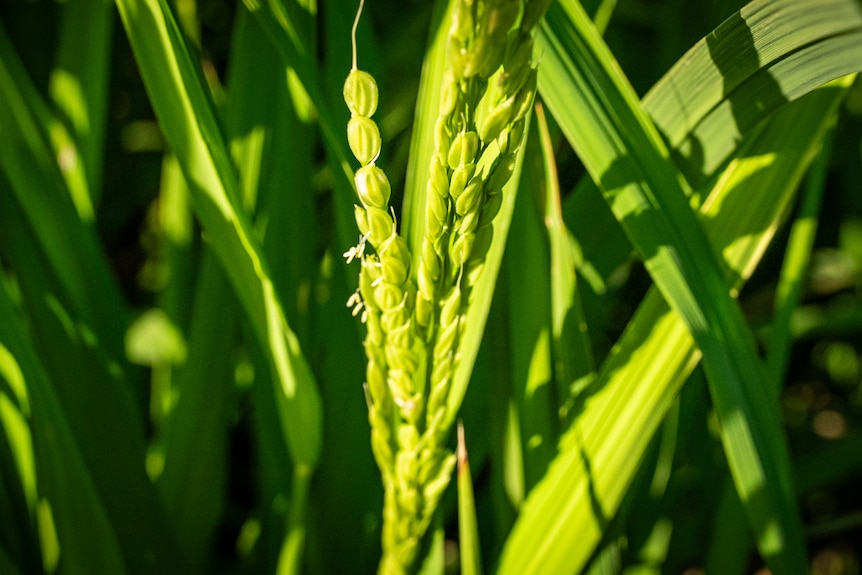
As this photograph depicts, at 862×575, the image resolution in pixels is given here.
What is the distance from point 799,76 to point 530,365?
1.22ft

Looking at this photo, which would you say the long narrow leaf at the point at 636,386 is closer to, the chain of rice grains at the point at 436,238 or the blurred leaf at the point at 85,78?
the chain of rice grains at the point at 436,238

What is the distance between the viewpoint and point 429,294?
42 centimetres

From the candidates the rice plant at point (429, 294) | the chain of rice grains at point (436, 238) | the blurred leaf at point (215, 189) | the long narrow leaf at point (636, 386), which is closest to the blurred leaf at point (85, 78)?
the rice plant at point (429, 294)

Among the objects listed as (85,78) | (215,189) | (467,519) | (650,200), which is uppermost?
(85,78)

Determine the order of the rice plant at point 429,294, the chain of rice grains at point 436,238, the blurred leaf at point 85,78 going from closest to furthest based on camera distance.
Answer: the chain of rice grains at point 436,238
the rice plant at point 429,294
the blurred leaf at point 85,78

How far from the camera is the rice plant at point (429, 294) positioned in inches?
18.2

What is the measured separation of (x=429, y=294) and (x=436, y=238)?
0.05 m

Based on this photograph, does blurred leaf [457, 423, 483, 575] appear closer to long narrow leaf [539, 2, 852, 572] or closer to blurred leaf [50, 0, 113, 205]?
long narrow leaf [539, 2, 852, 572]

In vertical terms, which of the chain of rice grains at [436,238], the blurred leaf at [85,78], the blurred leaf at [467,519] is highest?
the blurred leaf at [85,78]

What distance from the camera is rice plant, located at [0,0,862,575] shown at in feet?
1.52

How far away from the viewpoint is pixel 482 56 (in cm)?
32

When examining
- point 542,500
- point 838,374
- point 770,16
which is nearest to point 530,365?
point 542,500

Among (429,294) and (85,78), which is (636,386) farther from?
(85,78)

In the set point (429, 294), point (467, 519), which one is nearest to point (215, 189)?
point (429, 294)
